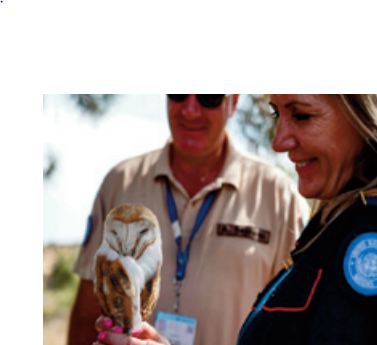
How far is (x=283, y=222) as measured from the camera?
1859 millimetres

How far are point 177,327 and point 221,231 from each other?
0.30 metres

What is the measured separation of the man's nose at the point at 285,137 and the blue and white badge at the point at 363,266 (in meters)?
0.24

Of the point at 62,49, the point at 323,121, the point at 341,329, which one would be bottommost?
the point at 341,329

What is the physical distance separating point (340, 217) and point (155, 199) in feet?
2.70

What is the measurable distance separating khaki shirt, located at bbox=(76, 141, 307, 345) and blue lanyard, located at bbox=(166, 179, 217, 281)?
0.01 meters

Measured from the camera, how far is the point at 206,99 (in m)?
1.76

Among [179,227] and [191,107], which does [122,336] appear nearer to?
[179,227]

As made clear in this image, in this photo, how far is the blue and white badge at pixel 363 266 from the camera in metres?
0.93

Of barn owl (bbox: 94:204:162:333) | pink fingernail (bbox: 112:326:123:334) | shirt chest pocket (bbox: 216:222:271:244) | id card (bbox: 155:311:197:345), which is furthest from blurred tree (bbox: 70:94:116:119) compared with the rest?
pink fingernail (bbox: 112:326:123:334)

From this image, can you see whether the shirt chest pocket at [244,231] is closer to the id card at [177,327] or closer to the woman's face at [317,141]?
the id card at [177,327]

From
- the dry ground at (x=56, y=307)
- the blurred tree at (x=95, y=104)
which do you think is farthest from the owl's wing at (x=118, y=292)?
the dry ground at (x=56, y=307)

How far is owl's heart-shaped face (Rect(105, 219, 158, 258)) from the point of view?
3.80 ft

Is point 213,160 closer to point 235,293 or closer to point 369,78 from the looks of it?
point 235,293

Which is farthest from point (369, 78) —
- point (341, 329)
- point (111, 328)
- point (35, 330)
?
point (35, 330)
